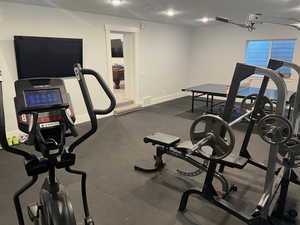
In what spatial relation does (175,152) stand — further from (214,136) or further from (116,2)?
(116,2)

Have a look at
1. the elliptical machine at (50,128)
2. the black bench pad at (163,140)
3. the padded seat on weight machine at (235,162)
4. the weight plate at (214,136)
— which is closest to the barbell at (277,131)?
the weight plate at (214,136)

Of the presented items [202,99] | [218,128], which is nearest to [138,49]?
[202,99]

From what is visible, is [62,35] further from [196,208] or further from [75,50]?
[196,208]

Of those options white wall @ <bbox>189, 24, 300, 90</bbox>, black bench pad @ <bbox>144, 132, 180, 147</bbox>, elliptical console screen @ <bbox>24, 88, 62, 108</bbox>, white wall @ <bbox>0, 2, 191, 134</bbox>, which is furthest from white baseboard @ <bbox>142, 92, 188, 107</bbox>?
elliptical console screen @ <bbox>24, 88, 62, 108</bbox>

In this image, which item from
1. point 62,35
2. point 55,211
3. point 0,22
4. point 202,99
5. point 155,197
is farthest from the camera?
point 202,99

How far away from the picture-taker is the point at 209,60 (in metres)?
7.54

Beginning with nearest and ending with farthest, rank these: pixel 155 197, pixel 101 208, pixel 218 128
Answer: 1. pixel 218 128
2. pixel 101 208
3. pixel 155 197

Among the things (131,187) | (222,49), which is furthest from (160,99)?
(131,187)

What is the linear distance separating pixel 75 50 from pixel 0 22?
128cm

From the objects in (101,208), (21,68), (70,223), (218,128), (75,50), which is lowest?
(101,208)

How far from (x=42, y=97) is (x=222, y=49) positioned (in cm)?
694

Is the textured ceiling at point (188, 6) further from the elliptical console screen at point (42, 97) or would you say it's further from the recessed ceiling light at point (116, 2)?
the elliptical console screen at point (42, 97)

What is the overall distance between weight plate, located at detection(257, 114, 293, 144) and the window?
5320 mm

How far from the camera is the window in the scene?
6.18 metres
